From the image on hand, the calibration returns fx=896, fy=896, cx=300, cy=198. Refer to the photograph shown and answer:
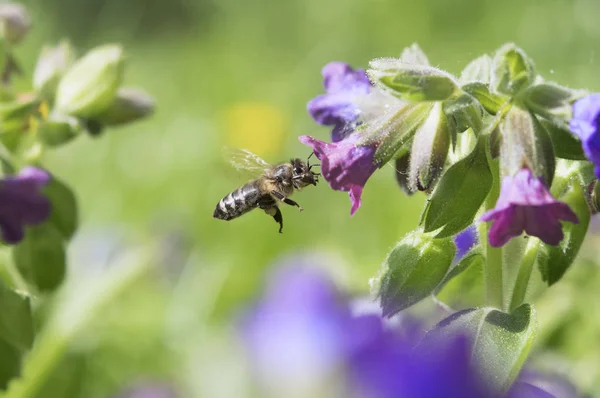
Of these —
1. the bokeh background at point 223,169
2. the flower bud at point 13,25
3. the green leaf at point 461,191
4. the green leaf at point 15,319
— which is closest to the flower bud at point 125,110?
the bokeh background at point 223,169

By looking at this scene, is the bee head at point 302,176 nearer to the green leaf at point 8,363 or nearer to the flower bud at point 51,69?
the flower bud at point 51,69

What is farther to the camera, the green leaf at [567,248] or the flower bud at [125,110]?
the flower bud at [125,110]

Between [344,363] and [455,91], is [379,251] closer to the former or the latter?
[455,91]

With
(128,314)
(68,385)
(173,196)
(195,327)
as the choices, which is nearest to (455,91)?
(68,385)

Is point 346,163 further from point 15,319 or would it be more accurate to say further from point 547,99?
point 15,319

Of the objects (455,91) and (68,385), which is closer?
(455,91)
